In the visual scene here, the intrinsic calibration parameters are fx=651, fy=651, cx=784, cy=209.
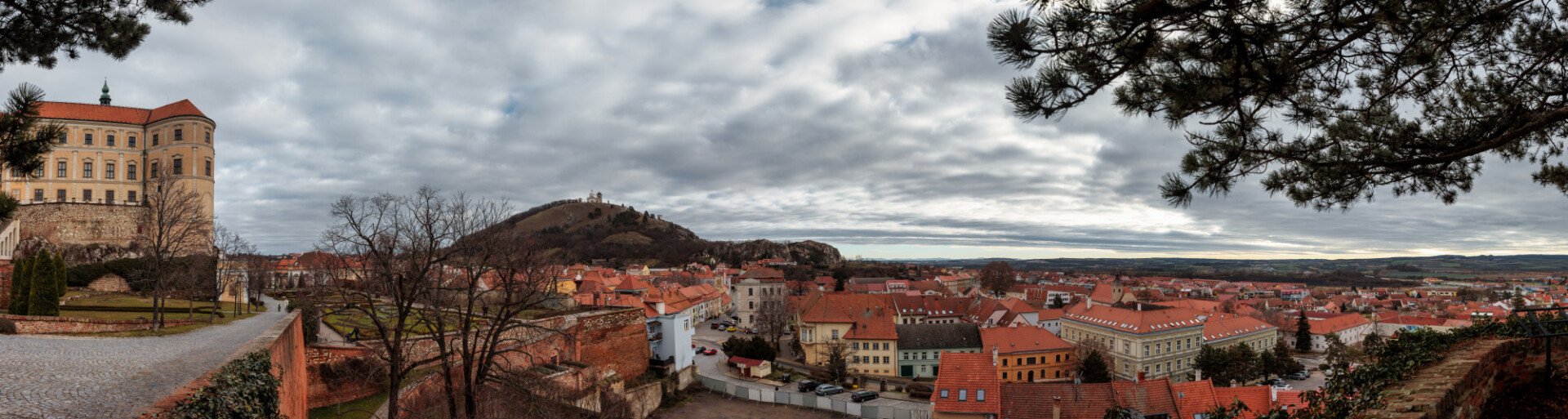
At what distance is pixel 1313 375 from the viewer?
131 ft

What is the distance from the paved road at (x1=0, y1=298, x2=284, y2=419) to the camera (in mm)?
6082

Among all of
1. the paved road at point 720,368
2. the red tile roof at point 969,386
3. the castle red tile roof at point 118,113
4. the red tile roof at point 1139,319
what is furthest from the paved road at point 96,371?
the red tile roof at point 1139,319

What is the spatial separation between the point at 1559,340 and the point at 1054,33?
721 centimetres

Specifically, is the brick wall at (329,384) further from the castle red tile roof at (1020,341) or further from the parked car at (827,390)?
the castle red tile roof at (1020,341)

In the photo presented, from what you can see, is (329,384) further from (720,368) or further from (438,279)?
(720,368)

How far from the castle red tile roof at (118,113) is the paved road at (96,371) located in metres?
26.6

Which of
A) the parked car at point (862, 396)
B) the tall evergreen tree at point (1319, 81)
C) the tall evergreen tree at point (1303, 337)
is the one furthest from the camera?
the tall evergreen tree at point (1303, 337)

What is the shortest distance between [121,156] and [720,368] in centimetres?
3162

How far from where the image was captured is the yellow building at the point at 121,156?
3109 centimetres

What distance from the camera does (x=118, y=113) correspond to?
3266 centimetres

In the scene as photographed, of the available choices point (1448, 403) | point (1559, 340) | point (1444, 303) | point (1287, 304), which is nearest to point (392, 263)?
point (1448, 403)

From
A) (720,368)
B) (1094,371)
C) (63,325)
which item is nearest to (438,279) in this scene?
(63,325)

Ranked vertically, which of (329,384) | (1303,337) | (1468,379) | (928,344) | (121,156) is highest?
(121,156)

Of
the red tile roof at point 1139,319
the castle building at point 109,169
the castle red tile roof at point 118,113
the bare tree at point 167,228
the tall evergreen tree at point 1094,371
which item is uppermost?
the castle red tile roof at point 118,113
